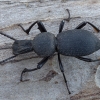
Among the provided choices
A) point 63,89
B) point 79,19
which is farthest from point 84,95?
point 79,19

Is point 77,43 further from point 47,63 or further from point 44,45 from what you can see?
point 47,63

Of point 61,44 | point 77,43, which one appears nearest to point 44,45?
point 61,44

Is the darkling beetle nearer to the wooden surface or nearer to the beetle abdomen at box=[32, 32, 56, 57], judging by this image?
the beetle abdomen at box=[32, 32, 56, 57]

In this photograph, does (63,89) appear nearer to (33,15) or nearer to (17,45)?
(17,45)

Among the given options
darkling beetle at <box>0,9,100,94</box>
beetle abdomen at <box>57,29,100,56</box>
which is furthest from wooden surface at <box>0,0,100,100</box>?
beetle abdomen at <box>57,29,100,56</box>

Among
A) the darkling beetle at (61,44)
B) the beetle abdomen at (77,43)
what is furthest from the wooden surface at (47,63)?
the beetle abdomen at (77,43)

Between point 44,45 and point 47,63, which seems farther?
point 47,63
